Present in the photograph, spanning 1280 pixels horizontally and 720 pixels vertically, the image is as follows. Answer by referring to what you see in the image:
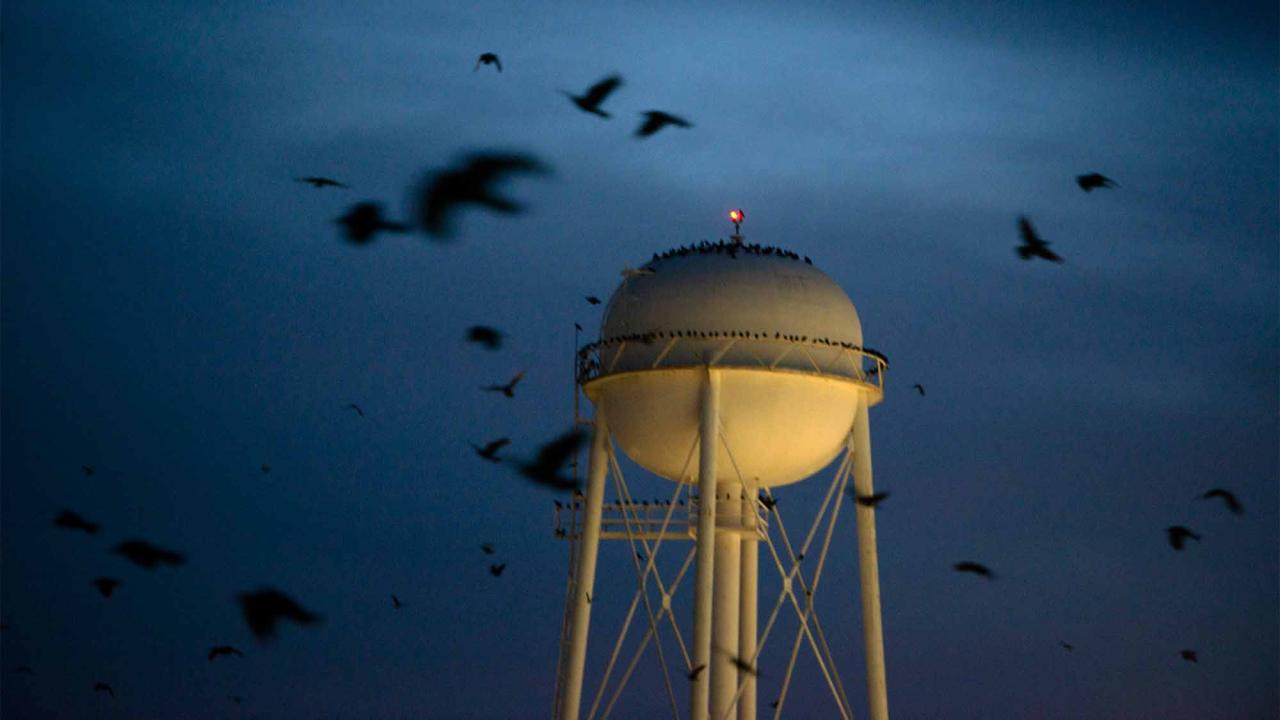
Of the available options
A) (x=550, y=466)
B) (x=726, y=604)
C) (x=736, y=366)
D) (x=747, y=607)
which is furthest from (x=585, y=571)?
(x=550, y=466)

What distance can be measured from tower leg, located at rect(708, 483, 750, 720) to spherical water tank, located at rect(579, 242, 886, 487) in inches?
46.1

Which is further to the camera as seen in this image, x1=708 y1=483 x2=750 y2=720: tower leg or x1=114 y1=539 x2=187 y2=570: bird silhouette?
x1=708 y1=483 x2=750 y2=720: tower leg

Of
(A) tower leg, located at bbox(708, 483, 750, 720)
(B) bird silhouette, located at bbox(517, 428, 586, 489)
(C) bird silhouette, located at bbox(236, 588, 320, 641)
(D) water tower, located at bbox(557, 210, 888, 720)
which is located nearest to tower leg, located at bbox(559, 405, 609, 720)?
(D) water tower, located at bbox(557, 210, 888, 720)

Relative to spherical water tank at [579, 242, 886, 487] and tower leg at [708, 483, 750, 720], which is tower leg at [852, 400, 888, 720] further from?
tower leg at [708, 483, 750, 720]

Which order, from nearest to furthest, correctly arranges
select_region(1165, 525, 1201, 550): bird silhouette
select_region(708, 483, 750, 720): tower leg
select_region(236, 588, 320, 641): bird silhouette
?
select_region(236, 588, 320, 641): bird silhouette, select_region(1165, 525, 1201, 550): bird silhouette, select_region(708, 483, 750, 720): tower leg

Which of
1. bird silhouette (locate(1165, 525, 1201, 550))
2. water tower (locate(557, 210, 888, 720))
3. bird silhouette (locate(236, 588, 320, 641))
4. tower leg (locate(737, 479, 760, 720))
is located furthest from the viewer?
tower leg (locate(737, 479, 760, 720))

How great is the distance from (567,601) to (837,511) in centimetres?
689

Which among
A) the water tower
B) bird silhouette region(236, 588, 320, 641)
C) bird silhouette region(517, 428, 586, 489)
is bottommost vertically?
bird silhouette region(236, 588, 320, 641)

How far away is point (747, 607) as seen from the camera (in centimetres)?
3847

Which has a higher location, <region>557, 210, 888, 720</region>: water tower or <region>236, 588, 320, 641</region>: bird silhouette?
<region>557, 210, 888, 720</region>: water tower

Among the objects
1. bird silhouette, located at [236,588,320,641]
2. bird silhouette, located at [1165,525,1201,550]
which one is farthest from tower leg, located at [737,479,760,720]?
bird silhouette, located at [236,588,320,641]

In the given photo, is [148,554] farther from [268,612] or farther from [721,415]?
[721,415]

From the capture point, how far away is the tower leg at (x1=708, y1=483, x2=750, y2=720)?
119 ft

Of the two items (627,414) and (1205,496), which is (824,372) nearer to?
(627,414)
